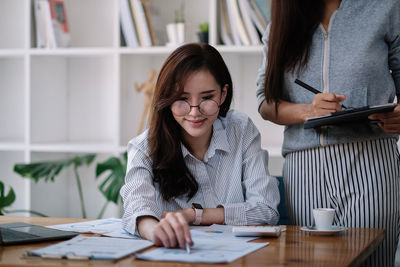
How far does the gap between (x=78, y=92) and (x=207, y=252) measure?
2.59 metres

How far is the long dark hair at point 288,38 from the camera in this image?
1.85 m

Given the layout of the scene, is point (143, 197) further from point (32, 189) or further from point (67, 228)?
point (32, 189)

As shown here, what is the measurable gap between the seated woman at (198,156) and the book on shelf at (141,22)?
1.35 m

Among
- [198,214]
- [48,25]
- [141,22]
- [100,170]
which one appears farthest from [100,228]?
[48,25]

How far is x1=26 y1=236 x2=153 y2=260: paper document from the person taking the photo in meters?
1.19

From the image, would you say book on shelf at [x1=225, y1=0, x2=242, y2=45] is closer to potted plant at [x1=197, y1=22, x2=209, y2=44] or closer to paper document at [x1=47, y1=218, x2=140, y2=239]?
potted plant at [x1=197, y1=22, x2=209, y2=44]

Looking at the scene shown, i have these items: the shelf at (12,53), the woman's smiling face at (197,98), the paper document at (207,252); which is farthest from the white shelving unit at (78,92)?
the paper document at (207,252)

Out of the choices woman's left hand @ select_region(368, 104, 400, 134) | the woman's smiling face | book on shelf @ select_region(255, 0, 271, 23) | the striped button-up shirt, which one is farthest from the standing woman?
book on shelf @ select_region(255, 0, 271, 23)

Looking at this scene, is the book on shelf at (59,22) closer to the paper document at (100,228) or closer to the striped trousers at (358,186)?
the paper document at (100,228)

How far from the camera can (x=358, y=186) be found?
1.76 meters

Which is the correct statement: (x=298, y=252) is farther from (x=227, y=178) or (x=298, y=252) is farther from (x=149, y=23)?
(x=149, y=23)

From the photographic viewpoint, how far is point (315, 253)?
4.06 feet

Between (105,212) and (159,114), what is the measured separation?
192 cm

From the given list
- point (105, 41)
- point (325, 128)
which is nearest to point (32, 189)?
point (105, 41)
